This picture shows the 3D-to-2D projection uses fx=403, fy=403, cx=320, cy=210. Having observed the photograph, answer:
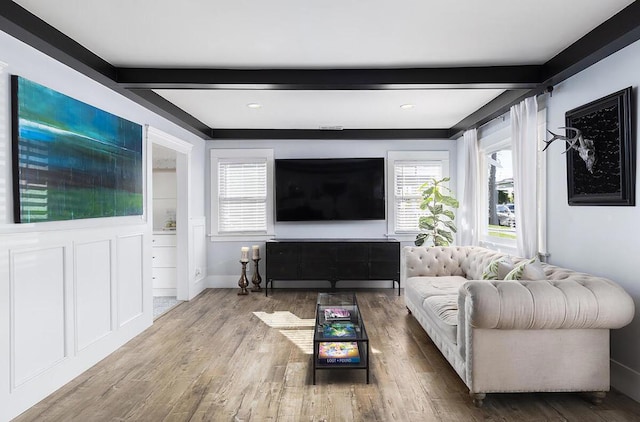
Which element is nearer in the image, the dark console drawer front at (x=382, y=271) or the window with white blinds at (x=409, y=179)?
the dark console drawer front at (x=382, y=271)

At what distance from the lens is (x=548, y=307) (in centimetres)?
245

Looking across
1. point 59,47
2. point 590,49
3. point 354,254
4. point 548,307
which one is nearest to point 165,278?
point 354,254

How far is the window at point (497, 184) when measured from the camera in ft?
15.3

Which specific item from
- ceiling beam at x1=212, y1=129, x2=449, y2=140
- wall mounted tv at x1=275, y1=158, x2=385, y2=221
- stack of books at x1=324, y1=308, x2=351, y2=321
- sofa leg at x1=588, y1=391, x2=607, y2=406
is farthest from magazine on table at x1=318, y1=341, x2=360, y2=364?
ceiling beam at x1=212, y1=129, x2=449, y2=140

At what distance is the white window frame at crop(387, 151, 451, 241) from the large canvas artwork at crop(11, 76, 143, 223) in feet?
12.4

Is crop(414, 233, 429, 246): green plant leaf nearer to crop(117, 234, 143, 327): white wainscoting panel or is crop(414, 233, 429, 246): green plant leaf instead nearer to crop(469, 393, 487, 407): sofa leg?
crop(469, 393, 487, 407): sofa leg

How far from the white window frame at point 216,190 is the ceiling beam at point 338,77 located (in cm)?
280

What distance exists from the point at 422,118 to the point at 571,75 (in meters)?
2.25

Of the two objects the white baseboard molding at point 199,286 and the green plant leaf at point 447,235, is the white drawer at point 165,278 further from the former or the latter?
the green plant leaf at point 447,235

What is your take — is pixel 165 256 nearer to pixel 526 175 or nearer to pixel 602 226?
pixel 526 175

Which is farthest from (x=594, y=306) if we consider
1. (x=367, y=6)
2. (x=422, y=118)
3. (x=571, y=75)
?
(x=422, y=118)

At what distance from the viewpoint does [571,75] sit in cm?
329

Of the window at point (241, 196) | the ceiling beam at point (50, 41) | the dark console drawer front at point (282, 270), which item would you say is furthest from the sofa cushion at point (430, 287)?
the ceiling beam at point (50, 41)

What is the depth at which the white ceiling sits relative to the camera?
2439 mm
